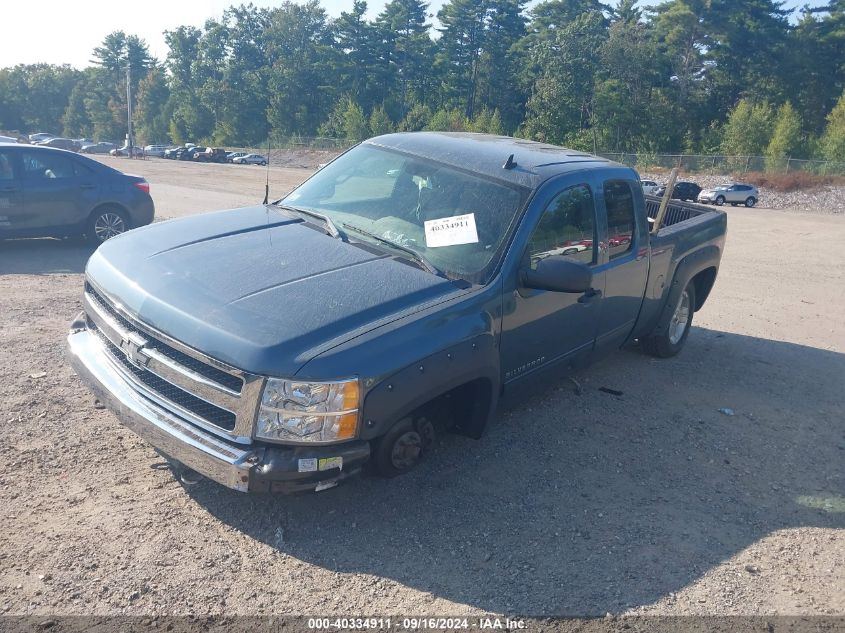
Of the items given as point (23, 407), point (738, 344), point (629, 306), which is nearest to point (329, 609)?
point (23, 407)

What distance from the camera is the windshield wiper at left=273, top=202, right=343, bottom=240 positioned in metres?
4.39

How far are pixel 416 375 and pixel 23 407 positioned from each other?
287 cm

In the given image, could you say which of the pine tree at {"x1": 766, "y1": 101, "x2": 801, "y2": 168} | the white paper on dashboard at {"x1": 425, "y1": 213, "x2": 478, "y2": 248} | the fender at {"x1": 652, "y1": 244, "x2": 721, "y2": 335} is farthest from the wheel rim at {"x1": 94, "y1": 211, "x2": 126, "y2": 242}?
the pine tree at {"x1": 766, "y1": 101, "x2": 801, "y2": 168}

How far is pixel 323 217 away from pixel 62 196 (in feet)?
22.2

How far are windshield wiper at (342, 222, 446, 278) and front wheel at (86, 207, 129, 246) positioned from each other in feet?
22.9

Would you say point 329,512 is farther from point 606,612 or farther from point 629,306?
point 629,306

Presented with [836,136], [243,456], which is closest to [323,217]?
[243,456]

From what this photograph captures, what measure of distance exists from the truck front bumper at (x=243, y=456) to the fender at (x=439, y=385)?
0.17 m

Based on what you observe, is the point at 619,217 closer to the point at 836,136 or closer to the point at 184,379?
the point at 184,379

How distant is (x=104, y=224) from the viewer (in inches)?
406

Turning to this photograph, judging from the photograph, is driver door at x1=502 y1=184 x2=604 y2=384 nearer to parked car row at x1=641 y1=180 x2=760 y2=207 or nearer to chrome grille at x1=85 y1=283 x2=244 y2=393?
chrome grille at x1=85 y1=283 x2=244 y2=393

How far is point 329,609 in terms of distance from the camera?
3.03 meters

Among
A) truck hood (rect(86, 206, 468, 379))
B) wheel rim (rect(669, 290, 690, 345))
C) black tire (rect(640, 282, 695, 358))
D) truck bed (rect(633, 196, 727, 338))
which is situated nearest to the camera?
truck hood (rect(86, 206, 468, 379))

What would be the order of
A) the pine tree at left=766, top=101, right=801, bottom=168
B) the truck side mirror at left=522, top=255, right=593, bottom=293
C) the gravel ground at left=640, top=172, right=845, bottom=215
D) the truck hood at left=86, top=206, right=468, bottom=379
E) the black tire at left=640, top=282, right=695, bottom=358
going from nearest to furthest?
the truck hood at left=86, top=206, right=468, bottom=379, the truck side mirror at left=522, top=255, right=593, bottom=293, the black tire at left=640, top=282, right=695, bottom=358, the gravel ground at left=640, top=172, right=845, bottom=215, the pine tree at left=766, top=101, right=801, bottom=168
